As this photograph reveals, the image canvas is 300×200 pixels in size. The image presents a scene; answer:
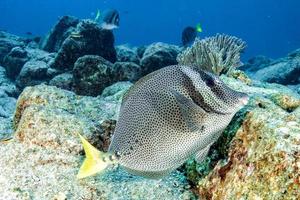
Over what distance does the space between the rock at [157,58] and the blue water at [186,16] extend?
14219cm

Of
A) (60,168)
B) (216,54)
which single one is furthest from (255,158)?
(216,54)

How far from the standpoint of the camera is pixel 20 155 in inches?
130

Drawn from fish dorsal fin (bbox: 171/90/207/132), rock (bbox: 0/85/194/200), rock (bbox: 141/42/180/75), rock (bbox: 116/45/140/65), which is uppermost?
rock (bbox: 116/45/140/65)

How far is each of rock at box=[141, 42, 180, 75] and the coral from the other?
308 centimetres

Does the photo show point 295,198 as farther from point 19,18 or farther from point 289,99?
point 19,18

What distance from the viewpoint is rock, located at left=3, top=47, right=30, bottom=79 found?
13.2 metres

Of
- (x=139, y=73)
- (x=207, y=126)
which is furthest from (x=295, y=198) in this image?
(x=139, y=73)

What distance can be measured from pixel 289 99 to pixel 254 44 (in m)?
151

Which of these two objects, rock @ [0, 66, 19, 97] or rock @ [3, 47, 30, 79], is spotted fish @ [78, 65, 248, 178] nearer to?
rock @ [0, 66, 19, 97]

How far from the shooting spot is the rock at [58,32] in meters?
15.0

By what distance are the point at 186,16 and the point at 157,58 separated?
175 metres

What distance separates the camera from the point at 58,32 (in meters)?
15.1

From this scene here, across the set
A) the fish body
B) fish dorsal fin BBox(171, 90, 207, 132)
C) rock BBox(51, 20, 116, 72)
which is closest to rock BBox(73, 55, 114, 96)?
the fish body

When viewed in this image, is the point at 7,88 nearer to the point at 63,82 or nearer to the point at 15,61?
the point at 15,61
